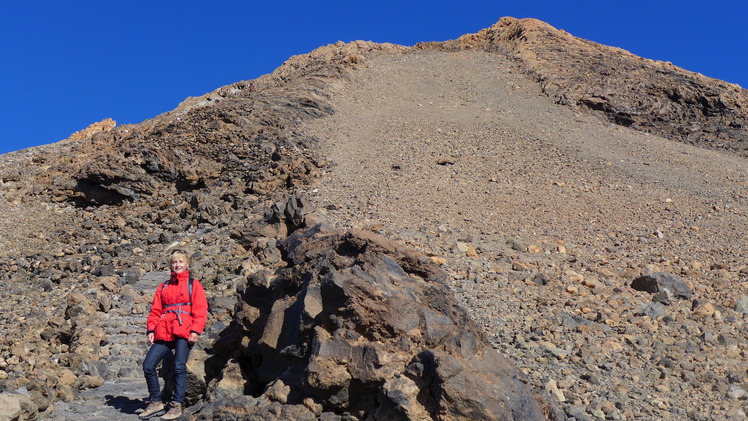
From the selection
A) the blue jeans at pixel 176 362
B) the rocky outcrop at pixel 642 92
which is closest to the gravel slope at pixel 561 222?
the rocky outcrop at pixel 642 92

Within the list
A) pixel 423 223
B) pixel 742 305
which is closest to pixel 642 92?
pixel 423 223

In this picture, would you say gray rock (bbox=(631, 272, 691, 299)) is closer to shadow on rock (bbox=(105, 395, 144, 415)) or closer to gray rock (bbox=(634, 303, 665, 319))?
gray rock (bbox=(634, 303, 665, 319))

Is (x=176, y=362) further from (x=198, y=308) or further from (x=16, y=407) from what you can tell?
(x=16, y=407)

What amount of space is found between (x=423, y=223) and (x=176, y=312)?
246 inches

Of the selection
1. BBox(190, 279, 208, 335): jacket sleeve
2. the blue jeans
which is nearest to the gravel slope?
BBox(190, 279, 208, 335): jacket sleeve

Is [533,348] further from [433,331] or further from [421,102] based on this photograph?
[421,102]

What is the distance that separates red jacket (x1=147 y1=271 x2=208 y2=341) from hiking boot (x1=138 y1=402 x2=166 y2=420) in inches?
25.4

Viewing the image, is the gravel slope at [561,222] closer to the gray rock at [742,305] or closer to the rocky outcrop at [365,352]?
the gray rock at [742,305]

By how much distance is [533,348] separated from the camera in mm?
7363

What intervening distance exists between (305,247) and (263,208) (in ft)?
22.9

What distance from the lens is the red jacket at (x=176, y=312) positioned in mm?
6012

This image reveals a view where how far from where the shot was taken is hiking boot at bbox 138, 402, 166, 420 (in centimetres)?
609

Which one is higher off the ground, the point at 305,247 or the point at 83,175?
the point at 83,175

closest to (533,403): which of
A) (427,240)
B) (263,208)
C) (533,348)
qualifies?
(533,348)
